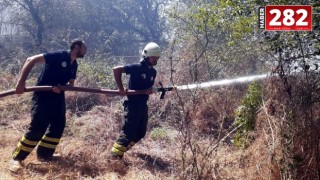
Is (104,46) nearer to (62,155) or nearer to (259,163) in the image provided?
(62,155)

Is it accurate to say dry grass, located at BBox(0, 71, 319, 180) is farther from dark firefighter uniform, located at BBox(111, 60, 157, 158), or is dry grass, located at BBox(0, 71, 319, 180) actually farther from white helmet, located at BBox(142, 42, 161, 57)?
white helmet, located at BBox(142, 42, 161, 57)

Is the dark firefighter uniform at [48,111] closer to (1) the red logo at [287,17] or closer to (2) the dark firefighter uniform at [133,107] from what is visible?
(2) the dark firefighter uniform at [133,107]

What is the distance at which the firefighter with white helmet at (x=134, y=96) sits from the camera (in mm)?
4465

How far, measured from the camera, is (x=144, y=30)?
1716 centimetres

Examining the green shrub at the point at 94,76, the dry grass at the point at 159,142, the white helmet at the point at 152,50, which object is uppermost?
the white helmet at the point at 152,50

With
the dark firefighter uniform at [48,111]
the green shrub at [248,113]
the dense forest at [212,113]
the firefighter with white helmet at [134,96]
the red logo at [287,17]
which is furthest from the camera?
the green shrub at [248,113]

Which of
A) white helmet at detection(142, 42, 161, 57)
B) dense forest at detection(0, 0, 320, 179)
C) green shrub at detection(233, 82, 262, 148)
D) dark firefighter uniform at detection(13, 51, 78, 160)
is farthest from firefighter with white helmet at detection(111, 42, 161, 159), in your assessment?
green shrub at detection(233, 82, 262, 148)

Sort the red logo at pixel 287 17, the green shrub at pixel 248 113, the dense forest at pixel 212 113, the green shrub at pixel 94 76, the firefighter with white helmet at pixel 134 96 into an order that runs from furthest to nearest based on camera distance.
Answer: the green shrub at pixel 94 76, the green shrub at pixel 248 113, the firefighter with white helmet at pixel 134 96, the red logo at pixel 287 17, the dense forest at pixel 212 113

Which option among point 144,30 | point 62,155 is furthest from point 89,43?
point 62,155

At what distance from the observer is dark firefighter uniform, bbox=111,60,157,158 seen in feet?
14.7

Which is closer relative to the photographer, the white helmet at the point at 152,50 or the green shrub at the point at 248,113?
the white helmet at the point at 152,50

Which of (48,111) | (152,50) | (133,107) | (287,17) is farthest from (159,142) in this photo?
(287,17)

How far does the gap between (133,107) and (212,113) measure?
8.60 ft

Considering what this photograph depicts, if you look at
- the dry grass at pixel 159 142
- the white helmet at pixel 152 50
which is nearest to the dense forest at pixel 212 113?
the dry grass at pixel 159 142
